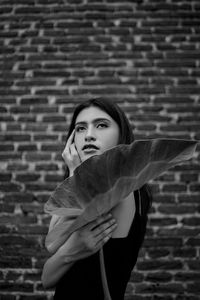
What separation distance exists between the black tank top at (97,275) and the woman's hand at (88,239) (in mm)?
148

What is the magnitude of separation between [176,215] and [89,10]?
1848 millimetres

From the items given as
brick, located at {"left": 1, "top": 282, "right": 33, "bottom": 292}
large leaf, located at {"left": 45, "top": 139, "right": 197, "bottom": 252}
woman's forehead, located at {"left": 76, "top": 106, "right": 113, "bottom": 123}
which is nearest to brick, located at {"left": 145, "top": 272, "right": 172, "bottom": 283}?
brick, located at {"left": 1, "top": 282, "right": 33, "bottom": 292}

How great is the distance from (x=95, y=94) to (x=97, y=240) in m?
Answer: 1.68

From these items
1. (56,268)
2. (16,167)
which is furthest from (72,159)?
(16,167)

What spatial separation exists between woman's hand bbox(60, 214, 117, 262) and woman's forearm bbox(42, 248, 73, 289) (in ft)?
0.06

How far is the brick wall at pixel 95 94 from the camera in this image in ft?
6.95

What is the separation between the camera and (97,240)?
90 cm

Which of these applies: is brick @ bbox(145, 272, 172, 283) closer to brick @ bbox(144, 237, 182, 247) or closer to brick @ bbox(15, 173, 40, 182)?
brick @ bbox(144, 237, 182, 247)

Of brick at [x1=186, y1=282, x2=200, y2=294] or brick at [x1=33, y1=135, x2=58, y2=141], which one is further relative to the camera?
brick at [x1=33, y1=135, x2=58, y2=141]

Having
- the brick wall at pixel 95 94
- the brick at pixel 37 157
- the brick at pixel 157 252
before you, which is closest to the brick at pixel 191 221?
the brick wall at pixel 95 94

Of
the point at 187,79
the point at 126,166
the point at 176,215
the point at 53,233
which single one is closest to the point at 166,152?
the point at 126,166

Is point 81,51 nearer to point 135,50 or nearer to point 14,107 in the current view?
point 135,50

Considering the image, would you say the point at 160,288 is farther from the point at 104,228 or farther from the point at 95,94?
the point at 95,94

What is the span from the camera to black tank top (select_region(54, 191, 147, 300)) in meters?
1.06
